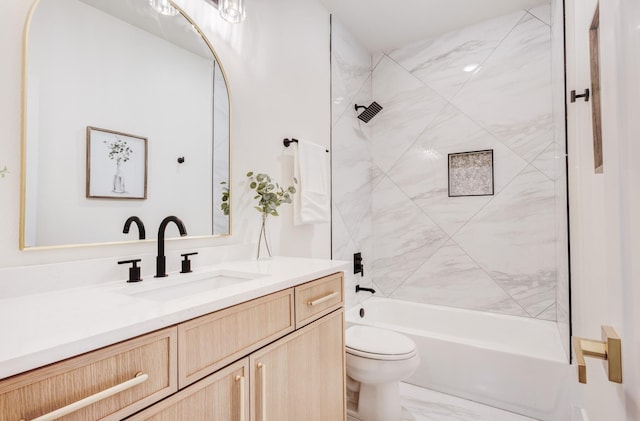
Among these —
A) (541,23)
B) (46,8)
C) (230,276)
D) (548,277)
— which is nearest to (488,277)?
(548,277)

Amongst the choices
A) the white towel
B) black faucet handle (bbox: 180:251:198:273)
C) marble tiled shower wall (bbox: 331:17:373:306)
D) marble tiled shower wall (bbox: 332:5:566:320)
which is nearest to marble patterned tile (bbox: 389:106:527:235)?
marble tiled shower wall (bbox: 332:5:566:320)

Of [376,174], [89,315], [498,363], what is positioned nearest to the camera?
[89,315]

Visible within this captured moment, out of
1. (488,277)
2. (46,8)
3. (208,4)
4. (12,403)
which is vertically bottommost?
(488,277)

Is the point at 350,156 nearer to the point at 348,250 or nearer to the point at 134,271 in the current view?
the point at 348,250

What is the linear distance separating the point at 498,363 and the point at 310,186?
156 centimetres

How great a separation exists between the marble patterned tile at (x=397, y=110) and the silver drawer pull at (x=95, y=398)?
8.77 ft

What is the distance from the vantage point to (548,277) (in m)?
2.38

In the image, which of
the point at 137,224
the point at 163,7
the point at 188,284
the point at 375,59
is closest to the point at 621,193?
the point at 188,284

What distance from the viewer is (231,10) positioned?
1.55m

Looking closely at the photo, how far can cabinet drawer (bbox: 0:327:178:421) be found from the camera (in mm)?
516

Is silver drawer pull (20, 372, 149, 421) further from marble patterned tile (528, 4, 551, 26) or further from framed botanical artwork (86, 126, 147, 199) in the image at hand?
marble patterned tile (528, 4, 551, 26)

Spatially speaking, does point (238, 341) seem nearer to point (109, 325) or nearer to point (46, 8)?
point (109, 325)

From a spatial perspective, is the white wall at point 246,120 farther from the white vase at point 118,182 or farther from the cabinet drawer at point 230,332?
the cabinet drawer at point 230,332

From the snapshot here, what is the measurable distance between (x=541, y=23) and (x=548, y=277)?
1892 mm
